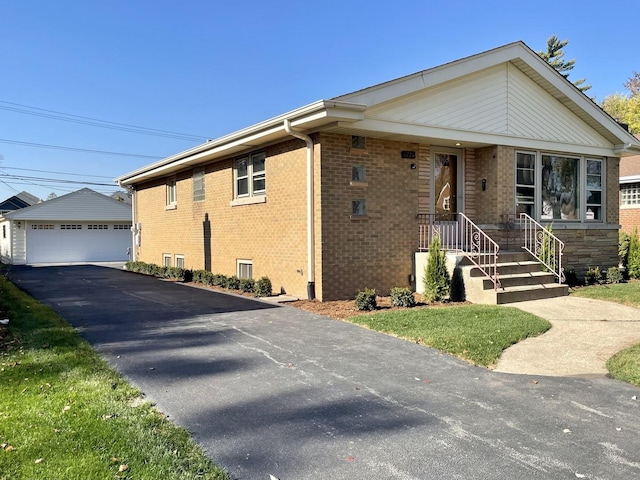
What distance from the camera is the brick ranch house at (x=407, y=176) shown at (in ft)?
32.9

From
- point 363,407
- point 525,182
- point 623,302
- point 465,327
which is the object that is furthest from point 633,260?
point 363,407

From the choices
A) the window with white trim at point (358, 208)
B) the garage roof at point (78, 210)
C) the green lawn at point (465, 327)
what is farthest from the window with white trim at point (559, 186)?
the garage roof at point (78, 210)

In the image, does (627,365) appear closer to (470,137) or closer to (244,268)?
(470,137)

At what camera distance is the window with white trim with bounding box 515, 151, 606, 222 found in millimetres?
12414

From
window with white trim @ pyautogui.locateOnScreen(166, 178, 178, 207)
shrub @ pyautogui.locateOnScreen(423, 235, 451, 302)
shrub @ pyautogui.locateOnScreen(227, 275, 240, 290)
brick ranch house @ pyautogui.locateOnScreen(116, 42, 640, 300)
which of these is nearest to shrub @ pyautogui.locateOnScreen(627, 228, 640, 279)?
brick ranch house @ pyautogui.locateOnScreen(116, 42, 640, 300)

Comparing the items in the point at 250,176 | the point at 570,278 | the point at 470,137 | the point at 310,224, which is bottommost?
the point at 570,278

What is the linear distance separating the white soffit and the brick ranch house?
33mm

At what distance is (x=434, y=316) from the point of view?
804cm

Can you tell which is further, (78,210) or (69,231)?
(69,231)

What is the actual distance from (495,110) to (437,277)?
472 cm

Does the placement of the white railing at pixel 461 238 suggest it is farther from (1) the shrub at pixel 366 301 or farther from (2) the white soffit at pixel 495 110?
(1) the shrub at pixel 366 301

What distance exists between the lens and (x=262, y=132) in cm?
1084

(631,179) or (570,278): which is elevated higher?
(631,179)

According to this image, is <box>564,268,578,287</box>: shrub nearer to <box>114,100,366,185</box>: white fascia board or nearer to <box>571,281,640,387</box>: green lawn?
<box>571,281,640,387</box>: green lawn
